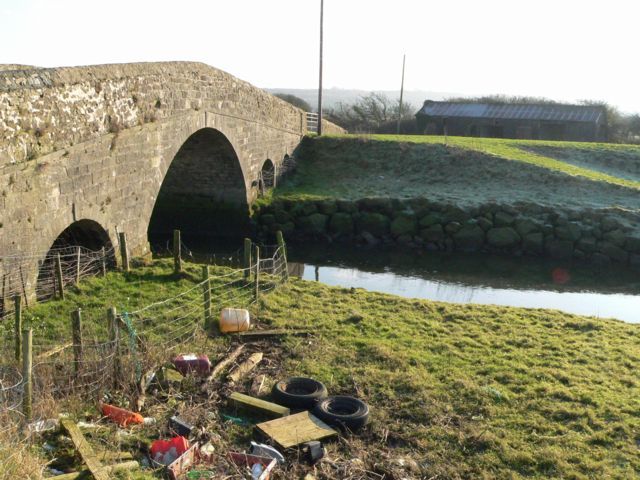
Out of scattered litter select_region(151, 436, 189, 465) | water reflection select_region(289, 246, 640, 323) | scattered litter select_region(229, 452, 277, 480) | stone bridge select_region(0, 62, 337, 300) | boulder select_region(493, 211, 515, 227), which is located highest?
stone bridge select_region(0, 62, 337, 300)

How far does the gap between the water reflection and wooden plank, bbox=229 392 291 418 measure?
9.12m

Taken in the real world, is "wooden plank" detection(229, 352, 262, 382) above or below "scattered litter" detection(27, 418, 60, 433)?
below

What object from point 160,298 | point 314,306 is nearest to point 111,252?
point 160,298

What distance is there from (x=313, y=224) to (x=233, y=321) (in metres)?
13.1

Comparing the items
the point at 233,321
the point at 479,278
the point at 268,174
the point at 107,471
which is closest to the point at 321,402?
the point at 107,471

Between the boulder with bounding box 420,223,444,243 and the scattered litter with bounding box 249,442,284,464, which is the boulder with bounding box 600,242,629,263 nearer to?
the boulder with bounding box 420,223,444,243

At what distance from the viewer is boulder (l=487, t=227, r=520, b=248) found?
21.8 metres

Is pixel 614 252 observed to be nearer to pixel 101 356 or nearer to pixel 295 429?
pixel 295 429

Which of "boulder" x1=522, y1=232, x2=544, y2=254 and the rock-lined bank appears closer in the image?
the rock-lined bank

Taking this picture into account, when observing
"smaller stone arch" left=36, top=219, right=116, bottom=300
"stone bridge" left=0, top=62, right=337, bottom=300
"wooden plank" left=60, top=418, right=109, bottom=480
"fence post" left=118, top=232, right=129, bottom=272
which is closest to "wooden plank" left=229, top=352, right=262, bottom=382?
"wooden plank" left=60, top=418, right=109, bottom=480

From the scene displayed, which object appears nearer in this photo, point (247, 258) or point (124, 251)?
point (124, 251)

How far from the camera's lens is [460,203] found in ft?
76.2

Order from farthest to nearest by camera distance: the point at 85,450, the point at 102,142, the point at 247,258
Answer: the point at 247,258
the point at 102,142
the point at 85,450

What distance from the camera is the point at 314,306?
12.0m
